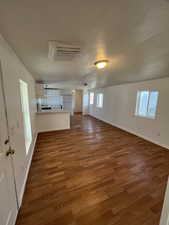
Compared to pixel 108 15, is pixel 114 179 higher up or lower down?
lower down

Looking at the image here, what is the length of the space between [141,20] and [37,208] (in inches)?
101

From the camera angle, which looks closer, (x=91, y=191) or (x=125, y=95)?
(x=91, y=191)

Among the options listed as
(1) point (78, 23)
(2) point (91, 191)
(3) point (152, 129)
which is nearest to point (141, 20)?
(1) point (78, 23)

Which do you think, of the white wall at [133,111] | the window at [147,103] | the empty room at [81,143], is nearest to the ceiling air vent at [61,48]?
the empty room at [81,143]

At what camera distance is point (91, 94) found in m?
8.09

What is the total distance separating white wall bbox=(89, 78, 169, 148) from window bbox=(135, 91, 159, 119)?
0.16 m

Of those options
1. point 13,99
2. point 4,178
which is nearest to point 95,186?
point 4,178

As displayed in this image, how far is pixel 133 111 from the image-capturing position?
4289 millimetres

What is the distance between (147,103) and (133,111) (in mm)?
656

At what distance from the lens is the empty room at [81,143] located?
2.97 ft

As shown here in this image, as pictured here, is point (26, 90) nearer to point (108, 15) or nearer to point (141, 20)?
point (108, 15)

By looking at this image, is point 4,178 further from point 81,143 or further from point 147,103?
point 147,103

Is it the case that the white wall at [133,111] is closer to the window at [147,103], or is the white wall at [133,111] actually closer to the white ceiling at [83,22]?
the window at [147,103]

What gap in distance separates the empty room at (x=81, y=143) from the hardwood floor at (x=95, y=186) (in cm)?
1
